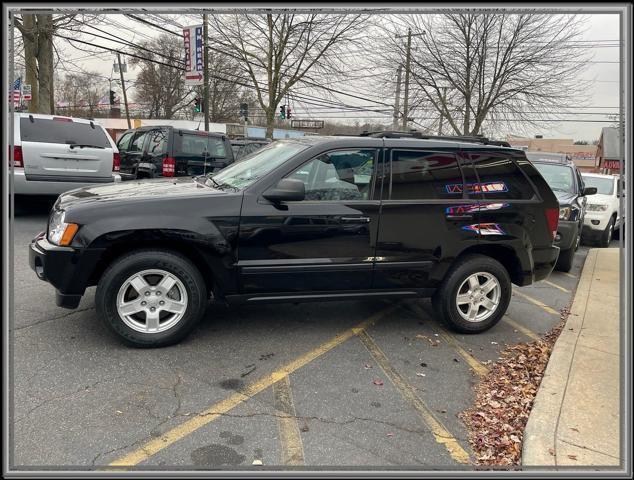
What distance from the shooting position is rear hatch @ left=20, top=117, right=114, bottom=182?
773cm

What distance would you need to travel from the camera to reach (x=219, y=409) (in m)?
3.13

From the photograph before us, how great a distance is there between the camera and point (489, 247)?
183 inches

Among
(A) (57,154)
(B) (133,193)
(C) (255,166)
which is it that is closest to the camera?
(B) (133,193)

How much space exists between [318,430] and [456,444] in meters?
0.85

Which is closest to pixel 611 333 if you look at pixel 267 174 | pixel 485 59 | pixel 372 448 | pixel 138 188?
pixel 372 448

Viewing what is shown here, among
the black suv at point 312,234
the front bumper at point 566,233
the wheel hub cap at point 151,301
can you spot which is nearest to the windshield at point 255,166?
the black suv at point 312,234

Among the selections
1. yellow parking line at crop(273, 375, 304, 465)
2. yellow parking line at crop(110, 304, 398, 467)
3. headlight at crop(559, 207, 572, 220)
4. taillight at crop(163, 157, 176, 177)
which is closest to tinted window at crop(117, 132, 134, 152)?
taillight at crop(163, 157, 176, 177)

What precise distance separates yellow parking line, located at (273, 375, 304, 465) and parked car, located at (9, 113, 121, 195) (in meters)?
6.34

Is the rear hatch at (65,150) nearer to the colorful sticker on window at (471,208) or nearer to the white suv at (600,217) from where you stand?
the colorful sticker on window at (471,208)

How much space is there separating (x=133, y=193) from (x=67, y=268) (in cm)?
77

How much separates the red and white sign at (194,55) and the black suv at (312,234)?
1517 cm

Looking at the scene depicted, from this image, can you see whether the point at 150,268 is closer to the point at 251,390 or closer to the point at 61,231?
the point at 61,231

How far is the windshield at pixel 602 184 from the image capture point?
11492mm

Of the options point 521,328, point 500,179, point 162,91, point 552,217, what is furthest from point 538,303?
point 162,91
